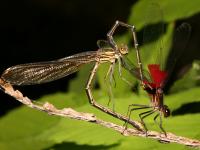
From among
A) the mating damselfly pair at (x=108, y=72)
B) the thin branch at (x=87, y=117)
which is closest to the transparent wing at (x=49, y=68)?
the mating damselfly pair at (x=108, y=72)

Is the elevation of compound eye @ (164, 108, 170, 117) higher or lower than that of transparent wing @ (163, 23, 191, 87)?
lower

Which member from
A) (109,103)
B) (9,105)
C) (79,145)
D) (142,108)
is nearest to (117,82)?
(109,103)

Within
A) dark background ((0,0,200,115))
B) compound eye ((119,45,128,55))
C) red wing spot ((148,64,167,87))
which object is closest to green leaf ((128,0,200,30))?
compound eye ((119,45,128,55))

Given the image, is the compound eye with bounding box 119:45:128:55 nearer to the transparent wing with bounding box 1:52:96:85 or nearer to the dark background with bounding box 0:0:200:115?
the transparent wing with bounding box 1:52:96:85

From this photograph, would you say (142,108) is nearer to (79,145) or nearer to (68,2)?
(79,145)

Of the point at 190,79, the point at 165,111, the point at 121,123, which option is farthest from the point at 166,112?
the point at 190,79

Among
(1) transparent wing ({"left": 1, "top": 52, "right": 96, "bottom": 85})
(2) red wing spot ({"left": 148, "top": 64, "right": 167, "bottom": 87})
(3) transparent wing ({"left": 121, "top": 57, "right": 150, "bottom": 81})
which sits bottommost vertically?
(2) red wing spot ({"left": 148, "top": 64, "right": 167, "bottom": 87})

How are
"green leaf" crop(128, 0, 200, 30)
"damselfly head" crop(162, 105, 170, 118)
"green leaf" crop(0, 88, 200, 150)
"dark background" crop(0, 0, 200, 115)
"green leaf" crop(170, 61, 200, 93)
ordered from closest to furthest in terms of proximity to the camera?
1. "green leaf" crop(0, 88, 200, 150)
2. "damselfly head" crop(162, 105, 170, 118)
3. "green leaf" crop(128, 0, 200, 30)
4. "green leaf" crop(170, 61, 200, 93)
5. "dark background" crop(0, 0, 200, 115)
